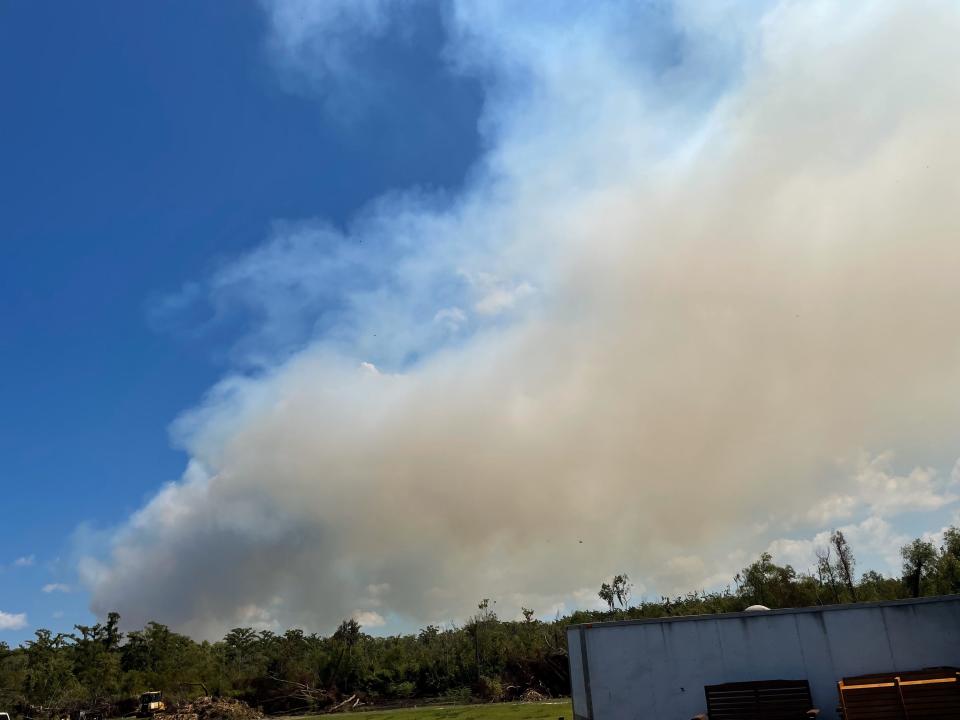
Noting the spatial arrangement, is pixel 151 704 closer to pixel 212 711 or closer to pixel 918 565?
pixel 212 711

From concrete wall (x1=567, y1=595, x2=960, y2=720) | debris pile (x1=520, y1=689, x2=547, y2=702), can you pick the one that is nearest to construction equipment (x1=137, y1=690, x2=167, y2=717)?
debris pile (x1=520, y1=689, x2=547, y2=702)

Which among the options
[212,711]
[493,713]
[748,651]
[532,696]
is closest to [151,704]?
[212,711]

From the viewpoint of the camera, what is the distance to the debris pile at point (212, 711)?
5275cm

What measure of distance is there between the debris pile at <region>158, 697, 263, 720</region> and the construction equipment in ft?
4.54

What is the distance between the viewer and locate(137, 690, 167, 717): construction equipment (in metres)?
54.0

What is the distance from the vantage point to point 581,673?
21.1 m

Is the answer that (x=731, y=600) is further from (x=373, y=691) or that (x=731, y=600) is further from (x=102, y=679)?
(x=102, y=679)

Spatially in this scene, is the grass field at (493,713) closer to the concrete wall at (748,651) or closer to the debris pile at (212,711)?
the debris pile at (212,711)

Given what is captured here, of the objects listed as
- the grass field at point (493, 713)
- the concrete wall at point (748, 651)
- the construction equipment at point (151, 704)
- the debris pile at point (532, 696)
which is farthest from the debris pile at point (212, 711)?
the concrete wall at point (748, 651)

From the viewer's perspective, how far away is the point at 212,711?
2128 inches

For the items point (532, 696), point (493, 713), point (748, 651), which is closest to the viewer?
point (748, 651)

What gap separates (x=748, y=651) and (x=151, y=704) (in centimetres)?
5472

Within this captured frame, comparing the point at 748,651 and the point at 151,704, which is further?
the point at 151,704

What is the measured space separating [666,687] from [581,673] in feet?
9.36
